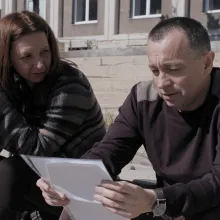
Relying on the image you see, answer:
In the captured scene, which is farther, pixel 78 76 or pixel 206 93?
pixel 78 76

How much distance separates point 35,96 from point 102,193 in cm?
131

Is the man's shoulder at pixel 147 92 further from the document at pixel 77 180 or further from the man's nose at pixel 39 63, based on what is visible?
the man's nose at pixel 39 63

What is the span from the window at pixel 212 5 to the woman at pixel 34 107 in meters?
16.3

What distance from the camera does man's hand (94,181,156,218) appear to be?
5.66 feet

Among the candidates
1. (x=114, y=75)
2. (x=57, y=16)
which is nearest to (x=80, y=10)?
Answer: (x=57, y=16)

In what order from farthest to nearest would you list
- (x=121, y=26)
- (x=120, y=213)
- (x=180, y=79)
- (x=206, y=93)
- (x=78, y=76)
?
(x=121, y=26) → (x=78, y=76) → (x=206, y=93) → (x=180, y=79) → (x=120, y=213)

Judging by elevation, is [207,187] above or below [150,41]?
below

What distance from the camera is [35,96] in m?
3.01

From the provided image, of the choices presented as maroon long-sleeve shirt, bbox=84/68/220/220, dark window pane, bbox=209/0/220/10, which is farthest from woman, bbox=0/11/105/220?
Result: dark window pane, bbox=209/0/220/10

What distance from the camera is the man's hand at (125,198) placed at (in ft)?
5.66

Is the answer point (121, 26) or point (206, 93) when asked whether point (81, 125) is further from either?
point (121, 26)

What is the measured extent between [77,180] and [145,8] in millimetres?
19223

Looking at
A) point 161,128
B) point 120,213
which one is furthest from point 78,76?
point 120,213

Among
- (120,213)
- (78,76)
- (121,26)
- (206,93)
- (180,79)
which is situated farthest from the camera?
(121,26)
